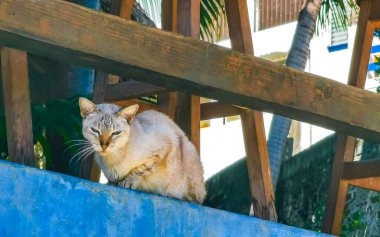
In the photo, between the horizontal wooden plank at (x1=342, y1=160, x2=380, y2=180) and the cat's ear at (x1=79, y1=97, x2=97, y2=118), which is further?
the horizontal wooden plank at (x1=342, y1=160, x2=380, y2=180)

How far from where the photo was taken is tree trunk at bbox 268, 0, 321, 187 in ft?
37.0

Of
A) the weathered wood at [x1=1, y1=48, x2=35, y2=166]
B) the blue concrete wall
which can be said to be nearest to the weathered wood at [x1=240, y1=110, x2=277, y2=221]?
the blue concrete wall

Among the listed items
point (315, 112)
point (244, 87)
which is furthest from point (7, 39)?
point (315, 112)

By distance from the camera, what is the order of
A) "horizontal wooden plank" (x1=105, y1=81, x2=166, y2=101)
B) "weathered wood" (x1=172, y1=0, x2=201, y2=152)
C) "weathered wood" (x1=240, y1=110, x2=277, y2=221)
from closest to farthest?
1. "weathered wood" (x1=172, y1=0, x2=201, y2=152)
2. "weathered wood" (x1=240, y1=110, x2=277, y2=221)
3. "horizontal wooden plank" (x1=105, y1=81, x2=166, y2=101)

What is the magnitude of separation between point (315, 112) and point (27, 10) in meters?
1.66

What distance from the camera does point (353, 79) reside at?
6445mm

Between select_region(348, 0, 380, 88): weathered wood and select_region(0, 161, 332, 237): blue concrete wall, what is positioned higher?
select_region(348, 0, 380, 88): weathered wood

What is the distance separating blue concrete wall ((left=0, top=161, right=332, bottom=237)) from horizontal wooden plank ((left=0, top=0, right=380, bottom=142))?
56 centimetres

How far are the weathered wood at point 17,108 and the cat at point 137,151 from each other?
75cm

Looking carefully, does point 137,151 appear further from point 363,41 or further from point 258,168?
point 363,41

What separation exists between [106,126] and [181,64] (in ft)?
2.84

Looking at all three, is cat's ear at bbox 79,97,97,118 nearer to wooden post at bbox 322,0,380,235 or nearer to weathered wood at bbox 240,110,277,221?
weathered wood at bbox 240,110,277,221

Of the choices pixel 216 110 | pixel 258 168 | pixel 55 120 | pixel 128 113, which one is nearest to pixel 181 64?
pixel 128 113

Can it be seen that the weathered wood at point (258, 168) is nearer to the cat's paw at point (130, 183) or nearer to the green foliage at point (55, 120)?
the cat's paw at point (130, 183)
